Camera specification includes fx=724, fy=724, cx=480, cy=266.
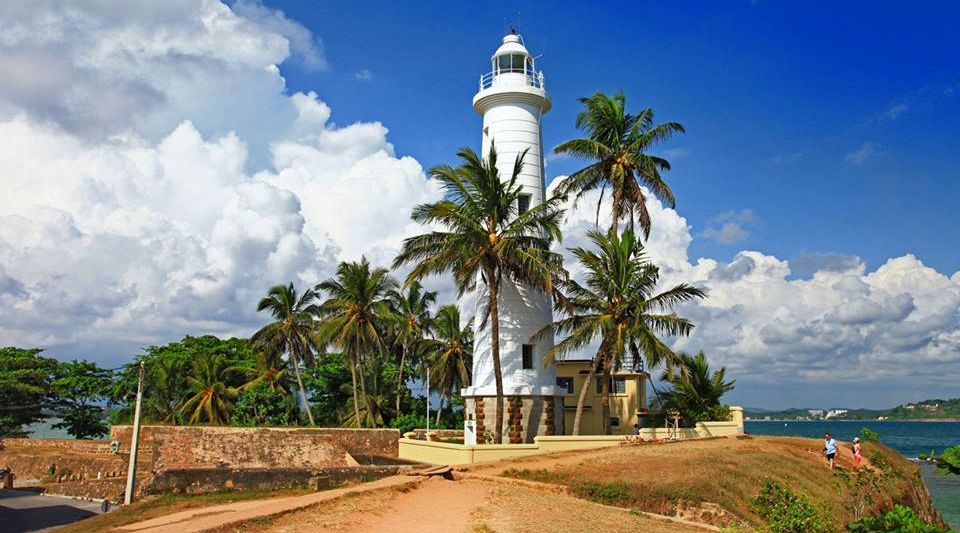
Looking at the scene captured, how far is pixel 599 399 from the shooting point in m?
30.6

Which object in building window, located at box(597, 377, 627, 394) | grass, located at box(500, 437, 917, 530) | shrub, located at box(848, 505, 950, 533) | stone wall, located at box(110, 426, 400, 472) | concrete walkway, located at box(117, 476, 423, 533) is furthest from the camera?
building window, located at box(597, 377, 627, 394)

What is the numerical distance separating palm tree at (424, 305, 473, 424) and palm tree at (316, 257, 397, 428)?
3.48 metres

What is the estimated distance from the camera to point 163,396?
45.3 metres

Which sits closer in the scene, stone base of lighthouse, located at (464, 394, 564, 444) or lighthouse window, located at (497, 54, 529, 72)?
stone base of lighthouse, located at (464, 394, 564, 444)

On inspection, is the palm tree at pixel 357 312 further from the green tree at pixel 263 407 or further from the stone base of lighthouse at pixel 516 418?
the stone base of lighthouse at pixel 516 418

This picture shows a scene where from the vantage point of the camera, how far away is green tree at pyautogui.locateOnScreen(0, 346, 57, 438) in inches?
1794

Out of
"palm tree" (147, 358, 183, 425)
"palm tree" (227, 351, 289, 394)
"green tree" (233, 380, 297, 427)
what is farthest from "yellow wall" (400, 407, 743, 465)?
"palm tree" (147, 358, 183, 425)

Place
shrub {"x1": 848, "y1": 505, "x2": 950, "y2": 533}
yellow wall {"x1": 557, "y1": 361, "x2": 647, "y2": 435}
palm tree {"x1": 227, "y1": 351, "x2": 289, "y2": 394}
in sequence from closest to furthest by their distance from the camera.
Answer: shrub {"x1": 848, "y1": 505, "x2": 950, "y2": 533}, yellow wall {"x1": 557, "y1": 361, "x2": 647, "y2": 435}, palm tree {"x1": 227, "y1": 351, "x2": 289, "y2": 394}

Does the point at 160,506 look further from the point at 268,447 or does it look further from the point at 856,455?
the point at 856,455

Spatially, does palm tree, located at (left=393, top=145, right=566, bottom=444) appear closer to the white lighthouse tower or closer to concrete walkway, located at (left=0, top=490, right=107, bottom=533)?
the white lighthouse tower

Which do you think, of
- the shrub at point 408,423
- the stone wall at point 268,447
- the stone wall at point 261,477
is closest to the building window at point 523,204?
the stone wall at point 261,477

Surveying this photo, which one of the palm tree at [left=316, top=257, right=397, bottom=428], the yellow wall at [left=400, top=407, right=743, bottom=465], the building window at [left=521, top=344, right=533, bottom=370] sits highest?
the palm tree at [left=316, top=257, right=397, bottom=428]

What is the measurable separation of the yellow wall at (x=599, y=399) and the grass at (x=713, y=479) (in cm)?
598

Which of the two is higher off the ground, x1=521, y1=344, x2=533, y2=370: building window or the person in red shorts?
x1=521, y1=344, x2=533, y2=370: building window
